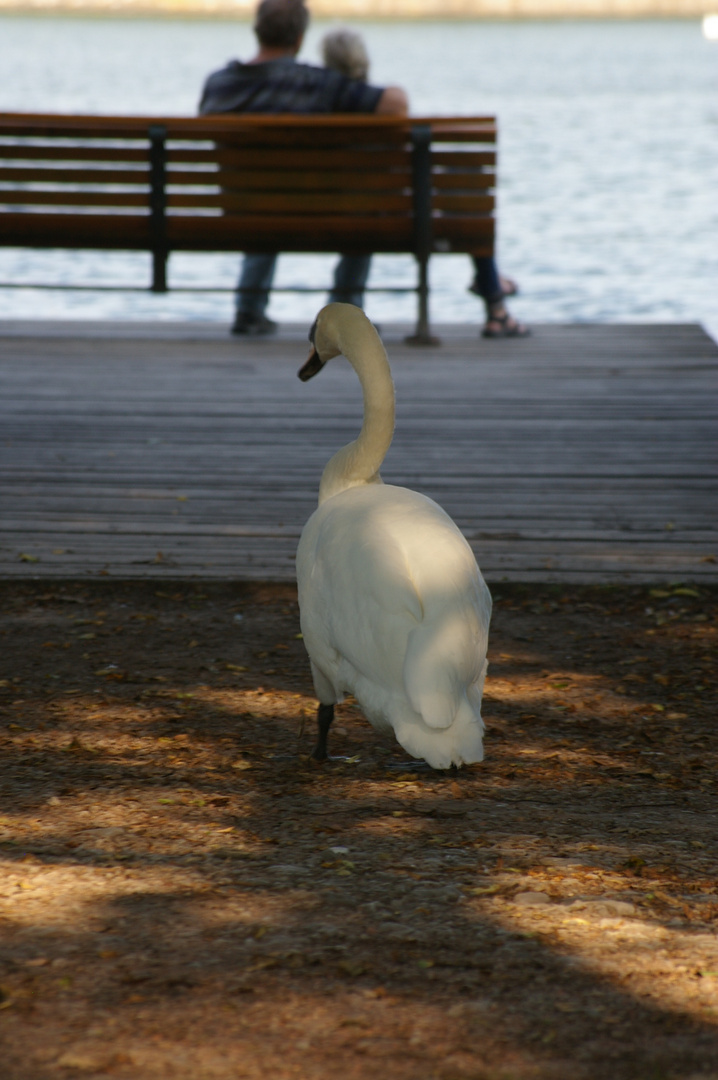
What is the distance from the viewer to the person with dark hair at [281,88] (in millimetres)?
8961

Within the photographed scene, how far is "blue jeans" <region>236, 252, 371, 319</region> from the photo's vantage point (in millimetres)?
9031

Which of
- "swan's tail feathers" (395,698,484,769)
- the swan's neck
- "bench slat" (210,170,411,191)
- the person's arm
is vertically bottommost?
"swan's tail feathers" (395,698,484,769)

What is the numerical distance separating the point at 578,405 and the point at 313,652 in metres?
4.24

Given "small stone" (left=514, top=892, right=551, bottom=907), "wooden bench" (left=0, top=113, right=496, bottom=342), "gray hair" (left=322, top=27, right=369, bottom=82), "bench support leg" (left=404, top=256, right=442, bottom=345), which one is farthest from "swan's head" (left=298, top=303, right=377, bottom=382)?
"gray hair" (left=322, top=27, right=369, bottom=82)

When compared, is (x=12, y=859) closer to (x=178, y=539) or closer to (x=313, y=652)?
(x=313, y=652)

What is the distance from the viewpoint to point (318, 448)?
6637 millimetres

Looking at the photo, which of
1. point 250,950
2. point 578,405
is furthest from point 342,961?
point 578,405

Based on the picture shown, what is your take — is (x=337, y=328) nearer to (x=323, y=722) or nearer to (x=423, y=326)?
(x=323, y=722)

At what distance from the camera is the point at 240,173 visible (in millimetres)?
8656

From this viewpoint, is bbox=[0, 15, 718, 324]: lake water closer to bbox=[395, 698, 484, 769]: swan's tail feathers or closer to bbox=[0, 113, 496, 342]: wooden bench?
bbox=[0, 113, 496, 342]: wooden bench

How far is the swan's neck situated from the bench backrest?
4.73m

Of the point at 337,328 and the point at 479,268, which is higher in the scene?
the point at 337,328

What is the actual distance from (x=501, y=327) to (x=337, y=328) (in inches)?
209

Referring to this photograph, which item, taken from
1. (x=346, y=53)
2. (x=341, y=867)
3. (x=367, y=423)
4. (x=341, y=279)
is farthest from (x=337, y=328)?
(x=346, y=53)
